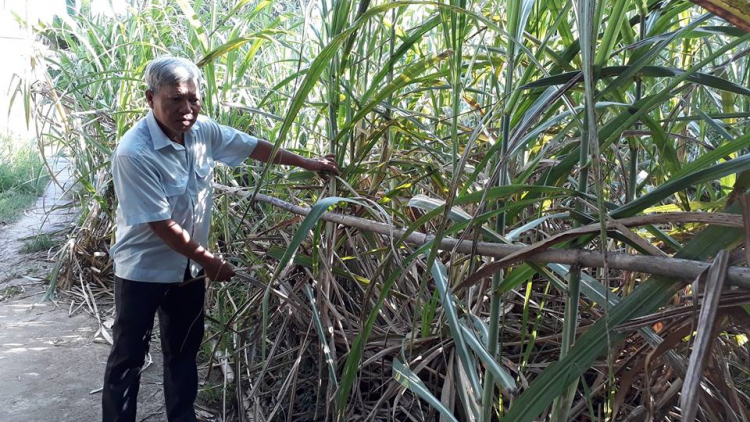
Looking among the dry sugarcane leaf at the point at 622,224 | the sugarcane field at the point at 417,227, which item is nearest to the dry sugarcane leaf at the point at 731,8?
the sugarcane field at the point at 417,227

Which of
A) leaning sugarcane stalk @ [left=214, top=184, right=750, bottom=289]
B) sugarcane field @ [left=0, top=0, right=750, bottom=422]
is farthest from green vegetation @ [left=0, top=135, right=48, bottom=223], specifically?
leaning sugarcane stalk @ [left=214, top=184, right=750, bottom=289]

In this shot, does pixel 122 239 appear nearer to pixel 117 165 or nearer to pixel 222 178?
pixel 117 165

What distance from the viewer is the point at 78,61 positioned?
294cm

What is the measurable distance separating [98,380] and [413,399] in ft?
4.06

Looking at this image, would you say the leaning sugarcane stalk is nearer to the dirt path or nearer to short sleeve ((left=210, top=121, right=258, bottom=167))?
short sleeve ((left=210, top=121, right=258, bottom=167))

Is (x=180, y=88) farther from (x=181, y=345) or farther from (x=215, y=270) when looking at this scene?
(x=181, y=345)

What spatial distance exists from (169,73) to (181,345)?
76 centimetres

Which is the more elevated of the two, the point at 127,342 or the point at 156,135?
the point at 156,135

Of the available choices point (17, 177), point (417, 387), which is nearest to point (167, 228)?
point (417, 387)

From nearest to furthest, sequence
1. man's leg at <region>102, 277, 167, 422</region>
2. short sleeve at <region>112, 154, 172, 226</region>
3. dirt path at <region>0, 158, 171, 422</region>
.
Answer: short sleeve at <region>112, 154, 172, 226</region>, man's leg at <region>102, 277, 167, 422</region>, dirt path at <region>0, 158, 171, 422</region>

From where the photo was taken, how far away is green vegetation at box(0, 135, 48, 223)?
441 centimetres

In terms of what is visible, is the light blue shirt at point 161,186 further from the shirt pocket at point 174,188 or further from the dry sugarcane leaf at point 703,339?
the dry sugarcane leaf at point 703,339

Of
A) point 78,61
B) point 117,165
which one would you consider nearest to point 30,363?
point 117,165

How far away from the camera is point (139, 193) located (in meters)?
1.49
